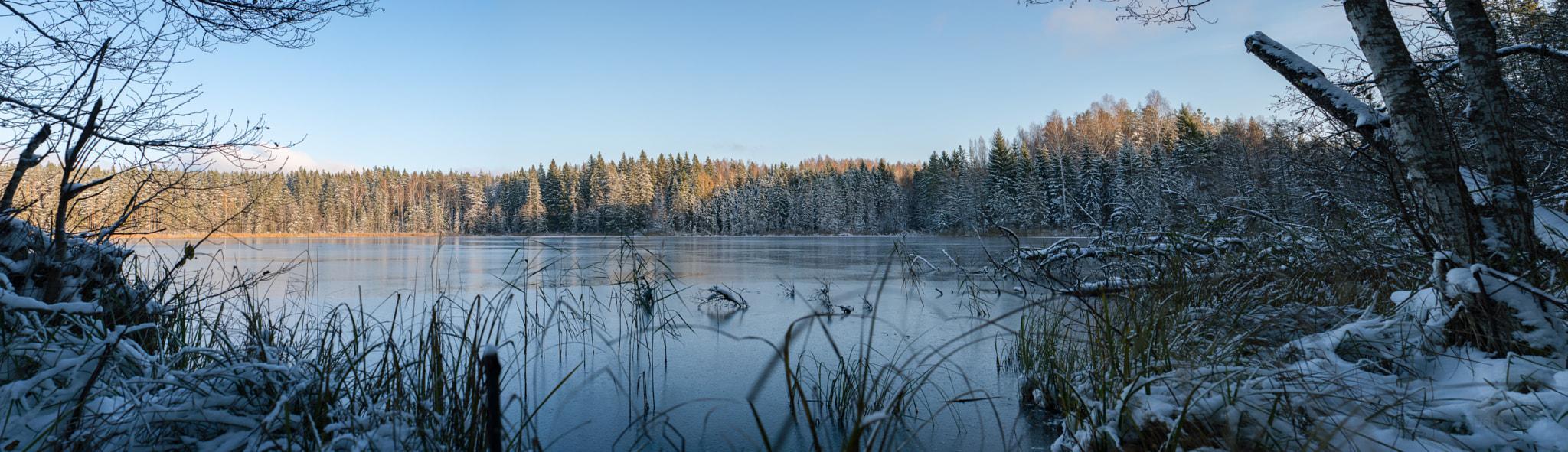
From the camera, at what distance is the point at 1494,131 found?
2.92 meters

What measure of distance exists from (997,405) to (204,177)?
5187 mm

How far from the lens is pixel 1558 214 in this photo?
287 cm

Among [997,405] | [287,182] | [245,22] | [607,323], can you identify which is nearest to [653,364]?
[607,323]

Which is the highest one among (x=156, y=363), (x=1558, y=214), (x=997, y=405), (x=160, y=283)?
(x=1558, y=214)

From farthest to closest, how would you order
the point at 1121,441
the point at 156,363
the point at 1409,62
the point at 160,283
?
the point at 160,283 < the point at 1409,62 < the point at 1121,441 < the point at 156,363

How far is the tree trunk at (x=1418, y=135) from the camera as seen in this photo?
8.59 ft

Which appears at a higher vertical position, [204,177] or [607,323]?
[204,177]

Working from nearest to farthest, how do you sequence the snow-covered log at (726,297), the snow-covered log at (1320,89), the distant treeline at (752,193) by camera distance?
the snow-covered log at (1320,89) < the snow-covered log at (726,297) < the distant treeline at (752,193)

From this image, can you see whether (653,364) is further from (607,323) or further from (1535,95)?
(1535,95)

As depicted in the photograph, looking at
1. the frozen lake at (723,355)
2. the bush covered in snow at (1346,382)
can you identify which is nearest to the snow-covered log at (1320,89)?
the bush covered in snow at (1346,382)

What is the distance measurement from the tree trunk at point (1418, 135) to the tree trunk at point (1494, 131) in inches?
5.1

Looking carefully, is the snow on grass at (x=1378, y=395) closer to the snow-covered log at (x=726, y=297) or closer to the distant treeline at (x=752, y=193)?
the snow-covered log at (x=726, y=297)

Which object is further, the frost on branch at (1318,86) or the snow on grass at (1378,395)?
the frost on branch at (1318,86)

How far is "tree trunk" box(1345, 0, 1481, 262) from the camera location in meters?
2.62
